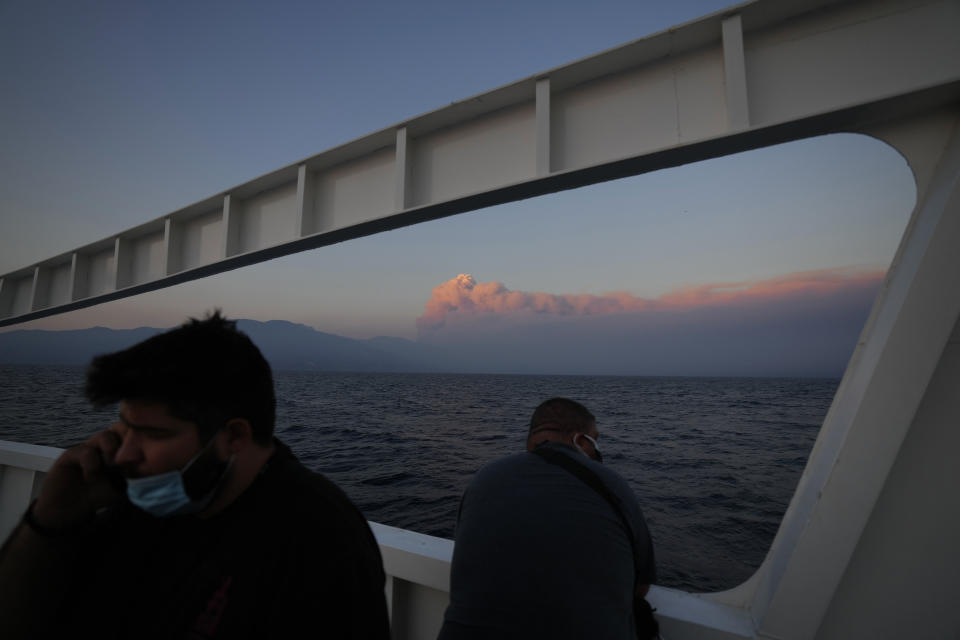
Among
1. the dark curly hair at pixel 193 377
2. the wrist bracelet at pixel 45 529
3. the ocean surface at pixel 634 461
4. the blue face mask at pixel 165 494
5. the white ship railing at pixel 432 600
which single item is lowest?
the ocean surface at pixel 634 461

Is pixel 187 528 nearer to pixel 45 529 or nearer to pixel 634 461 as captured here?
pixel 45 529

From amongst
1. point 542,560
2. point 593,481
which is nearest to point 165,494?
point 542,560

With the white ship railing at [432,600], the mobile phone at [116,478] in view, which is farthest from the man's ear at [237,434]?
the white ship railing at [432,600]

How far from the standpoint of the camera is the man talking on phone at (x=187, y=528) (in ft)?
3.34

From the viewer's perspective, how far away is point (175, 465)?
3.81ft

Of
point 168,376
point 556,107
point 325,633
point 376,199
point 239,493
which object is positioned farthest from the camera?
point 376,199

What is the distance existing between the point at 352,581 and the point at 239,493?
18.1 inches

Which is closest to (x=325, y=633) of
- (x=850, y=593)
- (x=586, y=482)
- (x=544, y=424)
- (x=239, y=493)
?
(x=239, y=493)

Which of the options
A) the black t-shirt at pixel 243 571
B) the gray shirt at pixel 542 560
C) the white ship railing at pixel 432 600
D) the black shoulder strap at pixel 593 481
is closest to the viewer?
the black t-shirt at pixel 243 571

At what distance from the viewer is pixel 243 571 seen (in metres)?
1.05

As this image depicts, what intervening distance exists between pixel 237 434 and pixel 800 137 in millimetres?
2989

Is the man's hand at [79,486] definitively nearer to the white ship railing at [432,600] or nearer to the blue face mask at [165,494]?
the blue face mask at [165,494]

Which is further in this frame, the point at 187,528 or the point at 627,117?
the point at 627,117

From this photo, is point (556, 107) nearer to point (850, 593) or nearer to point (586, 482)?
point (586, 482)
